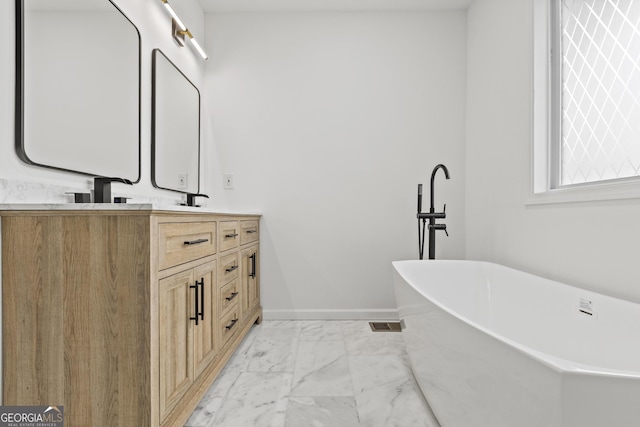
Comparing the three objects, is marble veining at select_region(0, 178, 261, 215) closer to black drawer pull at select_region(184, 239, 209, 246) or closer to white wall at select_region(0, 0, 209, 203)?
white wall at select_region(0, 0, 209, 203)

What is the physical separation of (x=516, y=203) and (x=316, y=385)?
1.58 meters

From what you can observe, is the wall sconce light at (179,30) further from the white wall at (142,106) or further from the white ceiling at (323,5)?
the white ceiling at (323,5)

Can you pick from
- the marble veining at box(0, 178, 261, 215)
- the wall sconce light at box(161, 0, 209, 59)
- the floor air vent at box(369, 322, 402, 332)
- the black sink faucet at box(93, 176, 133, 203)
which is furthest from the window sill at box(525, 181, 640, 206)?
the wall sconce light at box(161, 0, 209, 59)

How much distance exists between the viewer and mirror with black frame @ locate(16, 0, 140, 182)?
1.24 m

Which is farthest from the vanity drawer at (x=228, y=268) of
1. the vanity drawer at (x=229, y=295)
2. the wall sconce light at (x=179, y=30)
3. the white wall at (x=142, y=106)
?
the wall sconce light at (x=179, y=30)

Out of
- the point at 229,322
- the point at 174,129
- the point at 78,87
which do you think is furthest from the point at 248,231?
the point at 78,87

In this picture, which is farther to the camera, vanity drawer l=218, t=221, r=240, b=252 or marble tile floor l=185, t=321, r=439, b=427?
vanity drawer l=218, t=221, r=240, b=252

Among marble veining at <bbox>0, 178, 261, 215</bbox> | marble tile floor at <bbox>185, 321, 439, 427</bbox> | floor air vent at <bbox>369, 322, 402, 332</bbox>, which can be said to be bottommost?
marble tile floor at <bbox>185, 321, 439, 427</bbox>

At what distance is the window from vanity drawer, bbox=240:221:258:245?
1.78m

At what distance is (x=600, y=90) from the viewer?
167 cm

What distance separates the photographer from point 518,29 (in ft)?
7.15

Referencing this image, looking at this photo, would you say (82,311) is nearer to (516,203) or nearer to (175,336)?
(175,336)

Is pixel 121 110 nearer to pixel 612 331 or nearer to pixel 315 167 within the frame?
pixel 315 167

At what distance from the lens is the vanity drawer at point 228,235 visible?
74.5 inches
